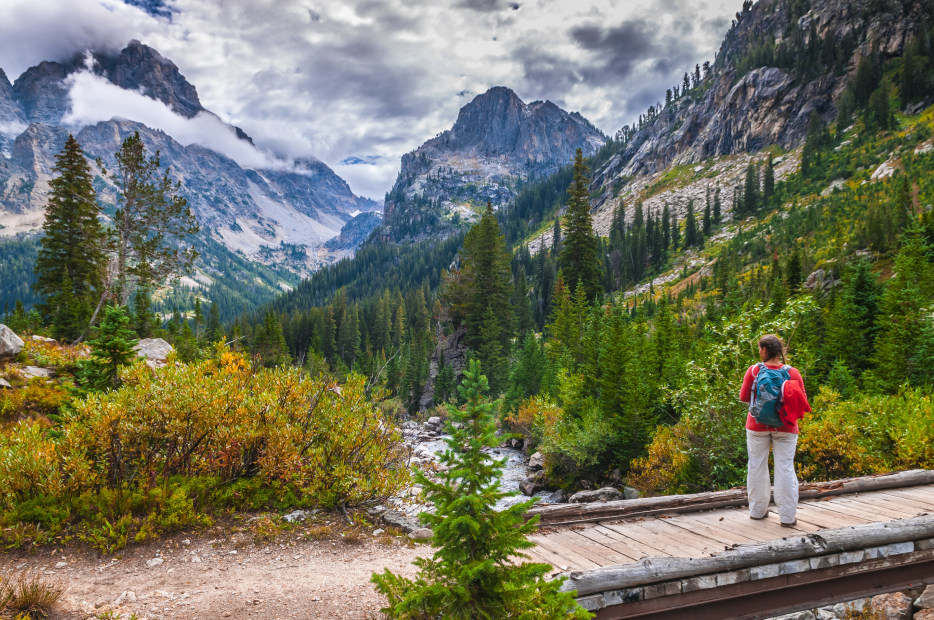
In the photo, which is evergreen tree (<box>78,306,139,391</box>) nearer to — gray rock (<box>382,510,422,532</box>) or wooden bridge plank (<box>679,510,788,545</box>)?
gray rock (<box>382,510,422,532</box>)

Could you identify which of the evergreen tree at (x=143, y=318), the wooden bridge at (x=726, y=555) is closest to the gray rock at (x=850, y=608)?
the wooden bridge at (x=726, y=555)

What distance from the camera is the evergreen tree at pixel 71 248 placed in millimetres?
28016

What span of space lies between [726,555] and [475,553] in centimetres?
336

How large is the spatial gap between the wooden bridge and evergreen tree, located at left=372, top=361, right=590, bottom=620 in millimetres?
1377

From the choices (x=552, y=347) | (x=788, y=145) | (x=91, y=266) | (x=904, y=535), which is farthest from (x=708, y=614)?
(x=788, y=145)

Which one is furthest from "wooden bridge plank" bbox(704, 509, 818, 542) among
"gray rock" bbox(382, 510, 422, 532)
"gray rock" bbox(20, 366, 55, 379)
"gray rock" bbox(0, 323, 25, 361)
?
"gray rock" bbox(0, 323, 25, 361)

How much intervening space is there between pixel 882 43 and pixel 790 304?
428 ft

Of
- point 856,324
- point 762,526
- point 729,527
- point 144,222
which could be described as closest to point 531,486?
point 729,527

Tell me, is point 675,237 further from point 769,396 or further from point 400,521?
point 400,521

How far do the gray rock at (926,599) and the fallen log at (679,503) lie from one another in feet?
4.73

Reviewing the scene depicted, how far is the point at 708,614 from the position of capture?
5062 mm

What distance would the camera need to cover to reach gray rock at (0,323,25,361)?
14789mm

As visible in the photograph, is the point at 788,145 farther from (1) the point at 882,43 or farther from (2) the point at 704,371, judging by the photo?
(2) the point at 704,371

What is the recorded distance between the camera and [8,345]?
14953mm
